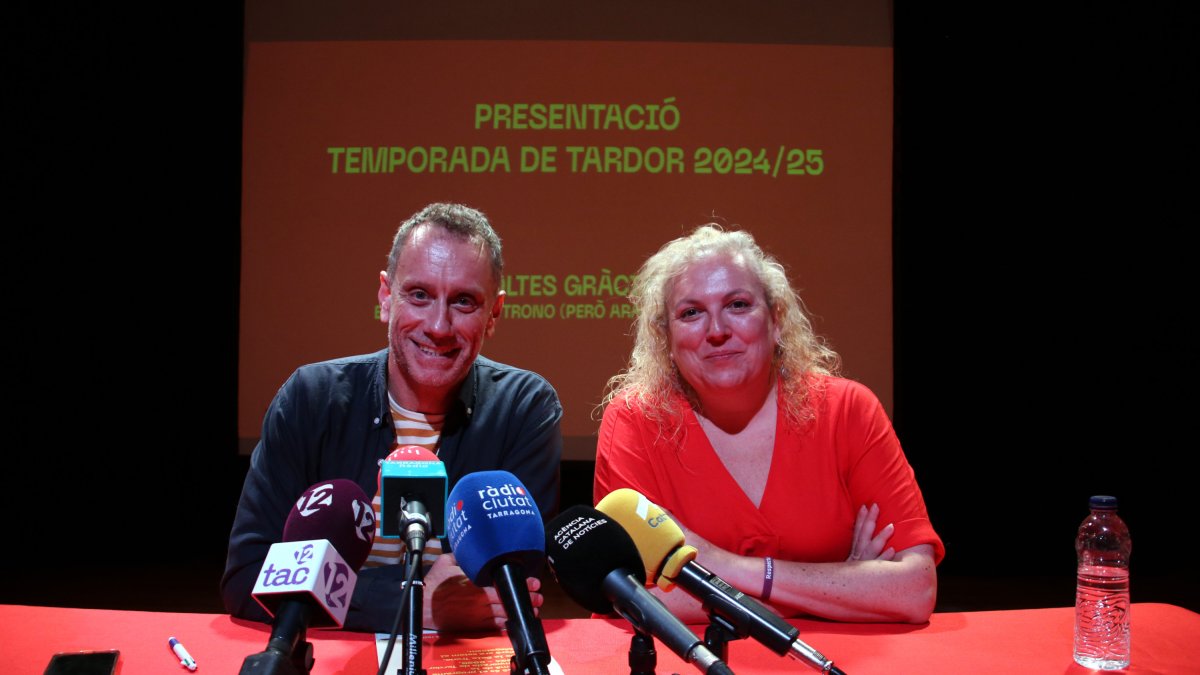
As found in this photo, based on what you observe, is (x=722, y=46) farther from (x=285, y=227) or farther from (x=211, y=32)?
(x=211, y=32)

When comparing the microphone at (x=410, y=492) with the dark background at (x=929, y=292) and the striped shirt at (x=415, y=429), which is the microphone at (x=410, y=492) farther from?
the dark background at (x=929, y=292)

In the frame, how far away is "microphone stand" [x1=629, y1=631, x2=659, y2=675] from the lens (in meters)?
1.13

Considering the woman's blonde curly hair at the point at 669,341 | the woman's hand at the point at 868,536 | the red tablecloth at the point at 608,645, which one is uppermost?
the woman's blonde curly hair at the point at 669,341

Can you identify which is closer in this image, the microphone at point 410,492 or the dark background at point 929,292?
the microphone at point 410,492

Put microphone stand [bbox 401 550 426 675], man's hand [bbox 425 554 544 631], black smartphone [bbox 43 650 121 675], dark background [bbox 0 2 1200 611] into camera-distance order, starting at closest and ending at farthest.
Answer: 1. microphone stand [bbox 401 550 426 675]
2. black smartphone [bbox 43 650 121 675]
3. man's hand [bbox 425 554 544 631]
4. dark background [bbox 0 2 1200 611]

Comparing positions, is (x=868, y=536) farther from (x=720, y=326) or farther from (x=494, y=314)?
(x=494, y=314)

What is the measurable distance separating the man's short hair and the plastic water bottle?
1.47 meters

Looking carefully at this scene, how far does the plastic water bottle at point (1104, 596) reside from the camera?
1592mm

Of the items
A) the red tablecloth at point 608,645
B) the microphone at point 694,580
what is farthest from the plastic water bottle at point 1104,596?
the microphone at point 694,580

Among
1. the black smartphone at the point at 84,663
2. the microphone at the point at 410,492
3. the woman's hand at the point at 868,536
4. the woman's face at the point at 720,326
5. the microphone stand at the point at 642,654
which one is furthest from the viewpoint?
the woman's face at the point at 720,326

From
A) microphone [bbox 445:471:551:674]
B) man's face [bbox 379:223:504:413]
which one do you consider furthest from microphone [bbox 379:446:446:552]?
man's face [bbox 379:223:504:413]

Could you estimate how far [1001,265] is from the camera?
206 inches

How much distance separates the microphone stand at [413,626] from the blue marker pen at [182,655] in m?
0.68

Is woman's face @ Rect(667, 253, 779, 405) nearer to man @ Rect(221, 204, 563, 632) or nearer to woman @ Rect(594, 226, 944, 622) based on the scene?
woman @ Rect(594, 226, 944, 622)
